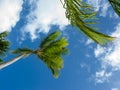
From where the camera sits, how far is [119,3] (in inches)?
A: 199

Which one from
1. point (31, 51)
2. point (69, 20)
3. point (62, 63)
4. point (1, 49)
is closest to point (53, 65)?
point (62, 63)

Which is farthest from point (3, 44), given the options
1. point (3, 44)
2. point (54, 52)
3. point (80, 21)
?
point (80, 21)

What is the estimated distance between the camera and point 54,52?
16516mm

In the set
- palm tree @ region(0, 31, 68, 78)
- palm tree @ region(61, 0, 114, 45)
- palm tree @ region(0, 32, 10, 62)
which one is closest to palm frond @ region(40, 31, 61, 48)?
palm tree @ region(0, 31, 68, 78)

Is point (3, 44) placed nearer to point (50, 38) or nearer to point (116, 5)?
point (50, 38)

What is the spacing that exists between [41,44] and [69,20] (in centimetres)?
972

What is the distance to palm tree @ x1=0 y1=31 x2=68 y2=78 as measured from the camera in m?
15.3

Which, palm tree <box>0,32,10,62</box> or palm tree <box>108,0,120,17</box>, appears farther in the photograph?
palm tree <box>0,32,10,62</box>

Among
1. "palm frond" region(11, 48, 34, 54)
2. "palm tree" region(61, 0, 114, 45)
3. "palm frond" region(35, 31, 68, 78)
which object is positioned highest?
"palm tree" region(61, 0, 114, 45)

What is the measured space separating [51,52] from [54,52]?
0.62 meters

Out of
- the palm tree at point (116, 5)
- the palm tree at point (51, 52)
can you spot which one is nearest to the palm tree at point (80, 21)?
the palm tree at point (116, 5)

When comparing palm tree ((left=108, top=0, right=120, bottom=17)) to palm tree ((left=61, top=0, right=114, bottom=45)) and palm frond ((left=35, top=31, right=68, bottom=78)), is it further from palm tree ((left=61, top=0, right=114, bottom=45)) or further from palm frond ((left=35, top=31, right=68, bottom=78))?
palm frond ((left=35, top=31, right=68, bottom=78))

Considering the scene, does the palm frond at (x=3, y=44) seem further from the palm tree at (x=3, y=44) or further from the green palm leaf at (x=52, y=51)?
the green palm leaf at (x=52, y=51)

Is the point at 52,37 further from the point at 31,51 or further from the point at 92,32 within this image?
the point at 92,32
